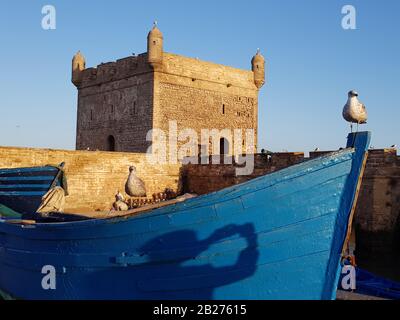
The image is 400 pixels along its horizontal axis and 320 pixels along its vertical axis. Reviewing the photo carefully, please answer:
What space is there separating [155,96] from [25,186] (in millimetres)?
11466

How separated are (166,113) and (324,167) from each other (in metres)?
16.8

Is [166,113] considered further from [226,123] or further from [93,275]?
[93,275]

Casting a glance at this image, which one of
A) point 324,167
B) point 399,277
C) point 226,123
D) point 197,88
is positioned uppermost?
point 197,88

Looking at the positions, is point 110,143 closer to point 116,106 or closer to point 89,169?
point 116,106

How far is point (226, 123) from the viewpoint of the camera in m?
23.5

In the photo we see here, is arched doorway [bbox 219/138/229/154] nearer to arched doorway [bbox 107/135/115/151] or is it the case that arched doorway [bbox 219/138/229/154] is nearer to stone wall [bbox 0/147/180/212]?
arched doorway [bbox 107/135/115/151]

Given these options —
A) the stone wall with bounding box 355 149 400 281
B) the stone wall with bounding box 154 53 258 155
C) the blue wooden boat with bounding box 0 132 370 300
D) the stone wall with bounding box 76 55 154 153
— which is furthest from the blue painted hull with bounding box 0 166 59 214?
the stone wall with bounding box 154 53 258 155

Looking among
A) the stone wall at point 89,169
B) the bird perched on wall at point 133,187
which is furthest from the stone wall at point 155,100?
the bird perched on wall at point 133,187

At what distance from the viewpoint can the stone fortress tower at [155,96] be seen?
20.6m

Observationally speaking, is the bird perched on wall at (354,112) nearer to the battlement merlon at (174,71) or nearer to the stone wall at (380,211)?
the stone wall at (380,211)

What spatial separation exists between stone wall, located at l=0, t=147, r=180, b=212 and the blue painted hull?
3.86 meters

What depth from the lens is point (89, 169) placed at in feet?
51.8

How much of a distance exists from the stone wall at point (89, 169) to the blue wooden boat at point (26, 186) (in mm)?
3862
